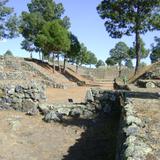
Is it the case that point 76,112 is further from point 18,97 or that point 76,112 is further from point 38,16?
point 38,16

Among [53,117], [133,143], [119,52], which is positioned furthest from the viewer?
[119,52]

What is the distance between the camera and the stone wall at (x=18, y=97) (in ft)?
44.3

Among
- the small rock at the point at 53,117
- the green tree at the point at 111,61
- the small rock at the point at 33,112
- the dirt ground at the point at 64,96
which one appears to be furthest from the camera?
the green tree at the point at 111,61

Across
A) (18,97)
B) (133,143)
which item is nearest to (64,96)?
(18,97)

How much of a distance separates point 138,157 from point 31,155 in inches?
187

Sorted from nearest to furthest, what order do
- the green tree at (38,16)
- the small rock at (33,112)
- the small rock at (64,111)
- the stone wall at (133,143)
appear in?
the stone wall at (133,143) < the small rock at (64,111) < the small rock at (33,112) < the green tree at (38,16)

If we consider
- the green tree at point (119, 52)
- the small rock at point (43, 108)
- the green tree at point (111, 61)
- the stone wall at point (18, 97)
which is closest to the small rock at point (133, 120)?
the small rock at point (43, 108)

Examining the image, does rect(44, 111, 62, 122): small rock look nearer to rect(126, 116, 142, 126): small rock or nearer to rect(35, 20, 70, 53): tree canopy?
rect(126, 116, 142, 126): small rock

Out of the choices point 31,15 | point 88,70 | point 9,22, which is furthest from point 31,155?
point 88,70

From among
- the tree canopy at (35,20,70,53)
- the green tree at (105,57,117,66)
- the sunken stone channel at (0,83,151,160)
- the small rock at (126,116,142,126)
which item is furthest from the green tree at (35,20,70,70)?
the small rock at (126,116,142,126)

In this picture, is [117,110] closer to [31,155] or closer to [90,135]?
[90,135]

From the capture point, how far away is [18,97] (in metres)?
13.5

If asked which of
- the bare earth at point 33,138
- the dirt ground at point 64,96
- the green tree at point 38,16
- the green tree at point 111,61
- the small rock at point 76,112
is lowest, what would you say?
the bare earth at point 33,138

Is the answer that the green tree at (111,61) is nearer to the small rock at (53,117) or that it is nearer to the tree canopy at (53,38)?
the tree canopy at (53,38)
